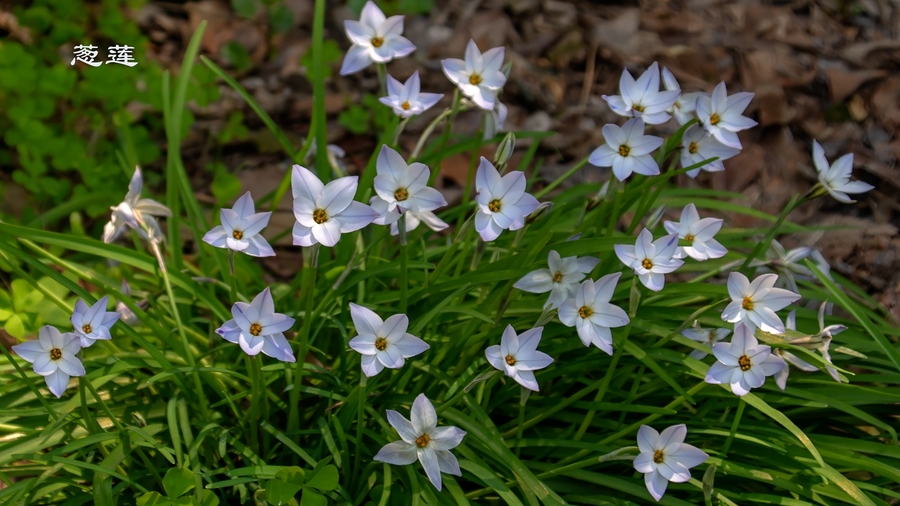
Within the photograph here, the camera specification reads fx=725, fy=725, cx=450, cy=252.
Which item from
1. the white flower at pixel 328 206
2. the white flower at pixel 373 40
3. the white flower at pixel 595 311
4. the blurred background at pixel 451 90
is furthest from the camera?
the blurred background at pixel 451 90

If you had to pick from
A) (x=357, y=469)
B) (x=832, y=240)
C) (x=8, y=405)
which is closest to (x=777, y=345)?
(x=357, y=469)

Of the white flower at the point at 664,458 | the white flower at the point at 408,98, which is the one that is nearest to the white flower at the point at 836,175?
the white flower at the point at 664,458

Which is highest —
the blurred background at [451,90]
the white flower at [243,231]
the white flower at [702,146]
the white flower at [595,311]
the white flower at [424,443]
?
the white flower at [243,231]

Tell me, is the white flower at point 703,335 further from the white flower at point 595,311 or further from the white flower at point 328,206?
the white flower at point 328,206

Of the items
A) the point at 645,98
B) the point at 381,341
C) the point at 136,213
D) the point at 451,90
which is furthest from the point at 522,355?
the point at 451,90

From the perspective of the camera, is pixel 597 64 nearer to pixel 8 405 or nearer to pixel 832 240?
pixel 832 240

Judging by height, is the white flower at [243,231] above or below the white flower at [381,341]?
above

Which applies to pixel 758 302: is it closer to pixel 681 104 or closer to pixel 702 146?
pixel 702 146
